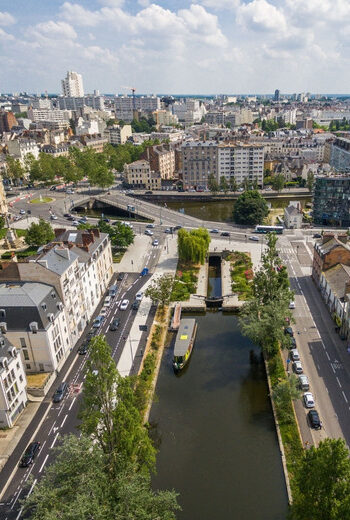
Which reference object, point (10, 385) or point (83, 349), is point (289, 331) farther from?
point (10, 385)

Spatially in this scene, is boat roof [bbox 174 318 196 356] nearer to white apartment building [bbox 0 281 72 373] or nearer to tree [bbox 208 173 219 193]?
white apartment building [bbox 0 281 72 373]

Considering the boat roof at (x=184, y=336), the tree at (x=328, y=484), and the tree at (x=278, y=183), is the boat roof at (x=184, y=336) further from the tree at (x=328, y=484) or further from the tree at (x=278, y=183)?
the tree at (x=278, y=183)

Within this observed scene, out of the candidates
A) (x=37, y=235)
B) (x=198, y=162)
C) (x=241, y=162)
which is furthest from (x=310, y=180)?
(x=37, y=235)

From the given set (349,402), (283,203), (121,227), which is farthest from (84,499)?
(283,203)

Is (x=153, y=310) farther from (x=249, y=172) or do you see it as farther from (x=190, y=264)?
(x=249, y=172)

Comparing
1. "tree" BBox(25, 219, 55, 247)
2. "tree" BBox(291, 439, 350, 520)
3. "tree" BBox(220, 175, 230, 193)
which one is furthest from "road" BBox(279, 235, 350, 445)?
"tree" BBox(220, 175, 230, 193)

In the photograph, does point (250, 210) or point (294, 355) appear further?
point (250, 210)
